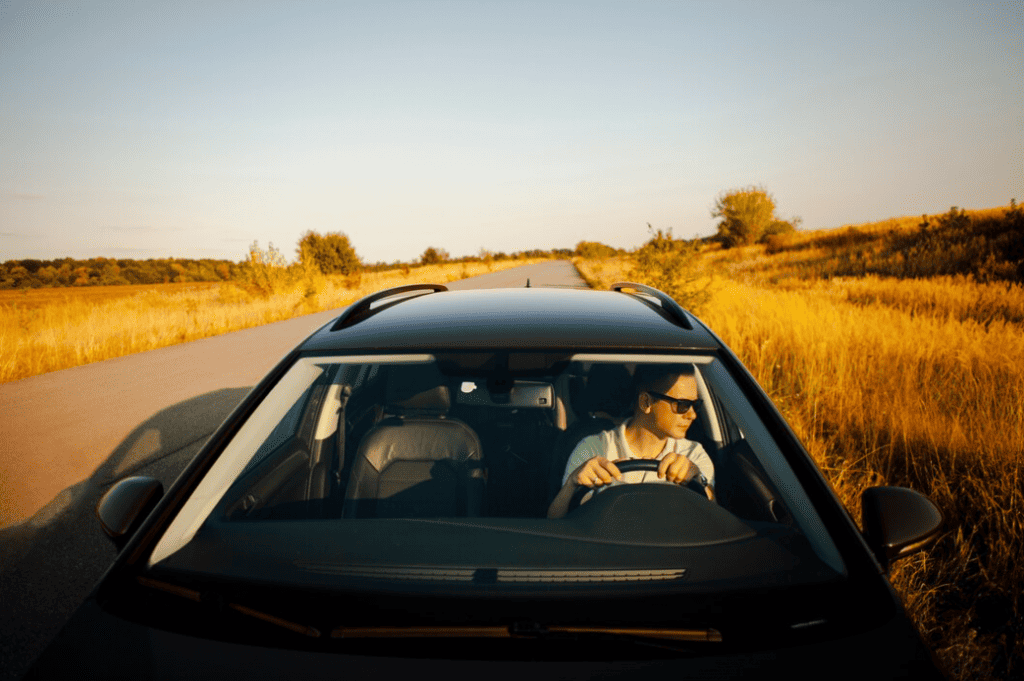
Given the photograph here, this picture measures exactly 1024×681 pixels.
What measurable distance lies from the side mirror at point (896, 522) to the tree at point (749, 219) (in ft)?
179

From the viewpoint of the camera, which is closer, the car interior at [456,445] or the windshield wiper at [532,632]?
the windshield wiper at [532,632]

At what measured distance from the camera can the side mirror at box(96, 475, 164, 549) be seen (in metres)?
1.46

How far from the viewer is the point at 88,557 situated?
3.23 m

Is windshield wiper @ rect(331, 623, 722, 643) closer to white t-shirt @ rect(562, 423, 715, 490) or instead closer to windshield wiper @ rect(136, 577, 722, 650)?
windshield wiper @ rect(136, 577, 722, 650)

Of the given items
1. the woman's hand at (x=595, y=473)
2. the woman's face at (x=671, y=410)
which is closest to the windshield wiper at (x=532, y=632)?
the woman's hand at (x=595, y=473)

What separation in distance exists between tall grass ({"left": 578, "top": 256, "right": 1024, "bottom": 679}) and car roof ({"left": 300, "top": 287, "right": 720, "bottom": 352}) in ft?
5.07

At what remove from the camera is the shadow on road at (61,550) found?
255 cm

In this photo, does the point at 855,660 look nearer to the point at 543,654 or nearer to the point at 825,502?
the point at 825,502

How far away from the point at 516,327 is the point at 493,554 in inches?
30.4

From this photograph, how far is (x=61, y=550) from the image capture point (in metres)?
3.34

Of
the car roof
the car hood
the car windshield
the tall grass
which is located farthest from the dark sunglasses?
the tall grass

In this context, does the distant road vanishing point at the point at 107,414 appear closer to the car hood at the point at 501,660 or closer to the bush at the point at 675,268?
the car hood at the point at 501,660

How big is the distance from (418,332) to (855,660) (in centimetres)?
141

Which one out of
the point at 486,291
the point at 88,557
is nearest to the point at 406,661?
the point at 486,291
